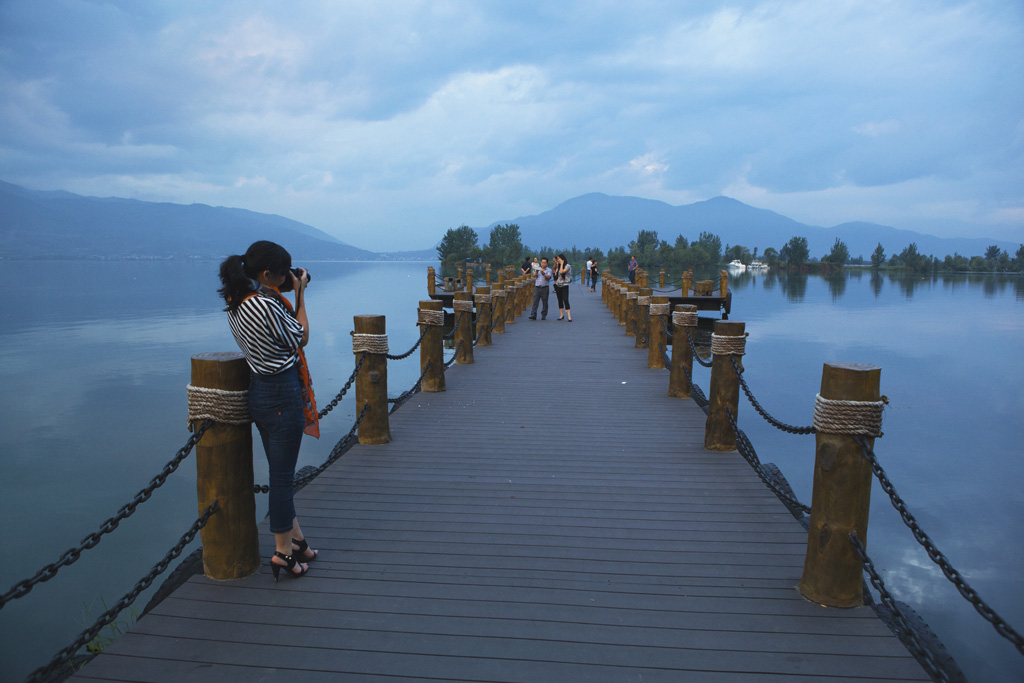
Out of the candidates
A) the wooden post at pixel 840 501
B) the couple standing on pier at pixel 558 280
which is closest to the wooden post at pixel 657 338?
the couple standing on pier at pixel 558 280

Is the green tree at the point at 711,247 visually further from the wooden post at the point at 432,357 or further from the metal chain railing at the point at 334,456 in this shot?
the metal chain railing at the point at 334,456

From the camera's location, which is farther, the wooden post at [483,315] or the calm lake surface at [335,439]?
the wooden post at [483,315]

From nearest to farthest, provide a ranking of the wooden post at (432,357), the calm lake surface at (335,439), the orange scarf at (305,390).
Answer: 1. the orange scarf at (305,390)
2. the wooden post at (432,357)
3. the calm lake surface at (335,439)

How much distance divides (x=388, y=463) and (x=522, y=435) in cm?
137

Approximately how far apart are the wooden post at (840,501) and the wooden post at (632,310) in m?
9.29

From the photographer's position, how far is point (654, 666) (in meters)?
2.46

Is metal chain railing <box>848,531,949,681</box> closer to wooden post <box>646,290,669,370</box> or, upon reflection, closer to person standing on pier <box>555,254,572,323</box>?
wooden post <box>646,290,669,370</box>

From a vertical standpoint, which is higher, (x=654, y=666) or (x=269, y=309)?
(x=269, y=309)

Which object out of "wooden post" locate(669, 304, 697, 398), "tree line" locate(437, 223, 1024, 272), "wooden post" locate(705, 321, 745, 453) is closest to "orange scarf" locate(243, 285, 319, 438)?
"wooden post" locate(705, 321, 745, 453)

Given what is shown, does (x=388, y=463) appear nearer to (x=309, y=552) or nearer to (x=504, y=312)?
(x=309, y=552)

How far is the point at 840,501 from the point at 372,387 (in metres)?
3.56

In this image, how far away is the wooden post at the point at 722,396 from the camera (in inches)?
193

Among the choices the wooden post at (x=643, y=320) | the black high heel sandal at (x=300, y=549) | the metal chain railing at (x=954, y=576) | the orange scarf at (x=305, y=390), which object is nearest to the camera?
the metal chain railing at (x=954, y=576)

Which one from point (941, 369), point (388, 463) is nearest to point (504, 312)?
point (388, 463)
